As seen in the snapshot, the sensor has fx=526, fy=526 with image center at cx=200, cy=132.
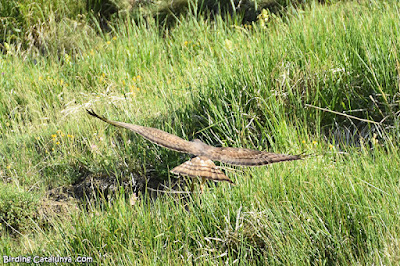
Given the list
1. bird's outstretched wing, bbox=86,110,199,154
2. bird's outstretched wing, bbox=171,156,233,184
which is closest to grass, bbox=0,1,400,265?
bird's outstretched wing, bbox=171,156,233,184

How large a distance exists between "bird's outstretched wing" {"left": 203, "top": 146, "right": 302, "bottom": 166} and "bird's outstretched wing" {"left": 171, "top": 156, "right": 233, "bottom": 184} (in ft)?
0.17

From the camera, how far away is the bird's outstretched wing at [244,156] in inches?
121

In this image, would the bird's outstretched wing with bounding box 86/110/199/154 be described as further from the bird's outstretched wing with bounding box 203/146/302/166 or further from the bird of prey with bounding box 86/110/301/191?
the bird's outstretched wing with bounding box 203/146/302/166

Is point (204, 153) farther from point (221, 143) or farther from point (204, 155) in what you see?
point (221, 143)

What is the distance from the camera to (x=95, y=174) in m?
4.48

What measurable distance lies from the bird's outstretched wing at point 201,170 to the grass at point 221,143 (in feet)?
0.56

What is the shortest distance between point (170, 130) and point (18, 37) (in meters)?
3.77

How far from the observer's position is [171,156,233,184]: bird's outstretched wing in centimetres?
318

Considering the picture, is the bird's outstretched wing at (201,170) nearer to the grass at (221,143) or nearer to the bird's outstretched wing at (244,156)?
the bird's outstretched wing at (244,156)

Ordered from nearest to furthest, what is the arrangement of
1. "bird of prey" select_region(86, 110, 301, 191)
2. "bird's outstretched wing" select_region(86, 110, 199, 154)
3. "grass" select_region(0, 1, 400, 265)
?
1. "grass" select_region(0, 1, 400, 265)
2. "bird of prey" select_region(86, 110, 301, 191)
3. "bird's outstretched wing" select_region(86, 110, 199, 154)

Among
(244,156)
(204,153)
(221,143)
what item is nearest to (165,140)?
(204,153)

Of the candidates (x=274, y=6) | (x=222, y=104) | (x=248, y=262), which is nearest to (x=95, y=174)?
(x=222, y=104)

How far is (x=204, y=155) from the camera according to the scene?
11.1 feet

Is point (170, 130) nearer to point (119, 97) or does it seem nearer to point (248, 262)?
point (119, 97)
